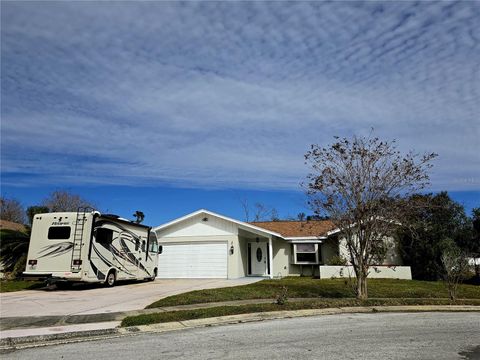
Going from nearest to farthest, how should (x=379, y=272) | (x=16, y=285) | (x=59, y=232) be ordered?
(x=59, y=232) → (x=16, y=285) → (x=379, y=272)

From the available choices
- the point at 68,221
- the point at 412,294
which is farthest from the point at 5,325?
the point at 412,294

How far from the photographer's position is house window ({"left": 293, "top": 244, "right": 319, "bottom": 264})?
80.7 ft

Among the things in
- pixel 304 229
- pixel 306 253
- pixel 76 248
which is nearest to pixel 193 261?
pixel 306 253

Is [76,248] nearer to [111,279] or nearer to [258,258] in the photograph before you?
[111,279]

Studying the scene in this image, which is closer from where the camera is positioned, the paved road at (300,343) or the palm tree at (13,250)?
the paved road at (300,343)

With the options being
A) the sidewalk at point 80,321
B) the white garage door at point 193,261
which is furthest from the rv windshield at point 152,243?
the sidewalk at point 80,321

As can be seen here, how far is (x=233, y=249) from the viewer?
24125 millimetres

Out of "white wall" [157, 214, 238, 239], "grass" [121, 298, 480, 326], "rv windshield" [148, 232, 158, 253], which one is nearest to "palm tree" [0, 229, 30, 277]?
"rv windshield" [148, 232, 158, 253]

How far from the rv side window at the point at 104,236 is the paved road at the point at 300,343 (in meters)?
9.59

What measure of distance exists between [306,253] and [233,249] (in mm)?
4573

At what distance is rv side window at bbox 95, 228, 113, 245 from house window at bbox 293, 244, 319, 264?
38.4 ft

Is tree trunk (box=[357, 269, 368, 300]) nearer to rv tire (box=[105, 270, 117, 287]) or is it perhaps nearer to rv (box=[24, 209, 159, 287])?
rv (box=[24, 209, 159, 287])

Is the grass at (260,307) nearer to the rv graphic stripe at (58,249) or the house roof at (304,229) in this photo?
the rv graphic stripe at (58,249)

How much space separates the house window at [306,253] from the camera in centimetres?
2460
